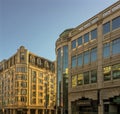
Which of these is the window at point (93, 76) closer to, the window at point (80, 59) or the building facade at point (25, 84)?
the window at point (80, 59)

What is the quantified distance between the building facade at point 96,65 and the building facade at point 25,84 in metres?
48.6

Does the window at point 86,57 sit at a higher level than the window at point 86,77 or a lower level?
higher

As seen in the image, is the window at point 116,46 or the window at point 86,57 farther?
the window at point 86,57

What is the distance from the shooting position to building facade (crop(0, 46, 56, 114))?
325 feet

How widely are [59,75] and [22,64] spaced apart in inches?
1675

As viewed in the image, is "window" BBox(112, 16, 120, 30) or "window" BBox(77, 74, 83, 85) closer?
"window" BBox(112, 16, 120, 30)

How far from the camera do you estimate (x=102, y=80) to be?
38719 millimetres

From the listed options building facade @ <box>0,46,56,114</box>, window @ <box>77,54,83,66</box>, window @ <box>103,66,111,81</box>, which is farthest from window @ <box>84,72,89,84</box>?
building facade @ <box>0,46,56,114</box>

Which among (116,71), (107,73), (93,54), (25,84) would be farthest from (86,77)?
(25,84)

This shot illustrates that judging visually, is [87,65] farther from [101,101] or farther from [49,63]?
[49,63]

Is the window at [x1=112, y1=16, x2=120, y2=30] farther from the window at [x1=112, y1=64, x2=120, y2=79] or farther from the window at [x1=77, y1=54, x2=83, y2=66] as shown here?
the window at [x1=77, y1=54, x2=83, y2=66]

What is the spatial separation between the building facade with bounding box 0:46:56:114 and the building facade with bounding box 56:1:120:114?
48638mm

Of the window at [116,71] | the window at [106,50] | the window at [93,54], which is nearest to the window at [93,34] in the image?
the window at [93,54]

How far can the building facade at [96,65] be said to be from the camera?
36594 millimetres
